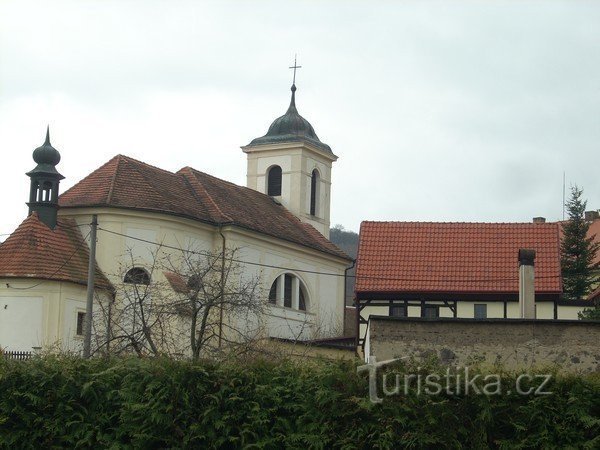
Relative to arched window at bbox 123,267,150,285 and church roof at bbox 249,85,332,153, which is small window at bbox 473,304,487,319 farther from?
church roof at bbox 249,85,332,153

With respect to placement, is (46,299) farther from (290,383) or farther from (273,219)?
(290,383)

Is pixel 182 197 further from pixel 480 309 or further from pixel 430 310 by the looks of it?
pixel 480 309

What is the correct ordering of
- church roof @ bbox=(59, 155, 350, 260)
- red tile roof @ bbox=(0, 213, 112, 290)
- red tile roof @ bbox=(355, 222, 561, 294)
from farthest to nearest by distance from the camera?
church roof @ bbox=(59, 155, 350, 260), red tile roof @ bbox=(0, 213, 112, 290), red tile roof @ bbox=(355, 222, 561, 294)

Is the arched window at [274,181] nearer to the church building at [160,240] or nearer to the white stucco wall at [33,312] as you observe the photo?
the church building at [160,240]

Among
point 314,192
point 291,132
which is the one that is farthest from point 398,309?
point 291,132

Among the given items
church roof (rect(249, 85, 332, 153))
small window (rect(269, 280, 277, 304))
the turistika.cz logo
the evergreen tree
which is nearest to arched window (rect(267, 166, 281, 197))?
church roof (rect(249, 85, 332, 153))

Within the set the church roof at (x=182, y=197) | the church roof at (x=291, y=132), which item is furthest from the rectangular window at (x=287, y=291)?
the church roof at (x=291, y=132)

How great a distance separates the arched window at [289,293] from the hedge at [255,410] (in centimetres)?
3322

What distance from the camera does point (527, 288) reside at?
24.9 metres

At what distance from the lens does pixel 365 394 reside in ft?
50.9

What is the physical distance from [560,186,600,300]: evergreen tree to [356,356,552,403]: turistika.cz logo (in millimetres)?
38054

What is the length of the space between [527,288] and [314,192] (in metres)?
37.7

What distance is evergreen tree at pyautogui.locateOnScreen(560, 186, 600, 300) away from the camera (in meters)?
52.3

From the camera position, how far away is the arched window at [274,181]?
61.0m
